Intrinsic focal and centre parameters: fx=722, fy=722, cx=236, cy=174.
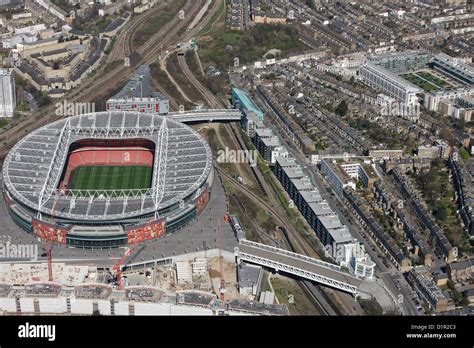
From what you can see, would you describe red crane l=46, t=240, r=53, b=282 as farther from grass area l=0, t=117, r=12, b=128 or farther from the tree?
the tree

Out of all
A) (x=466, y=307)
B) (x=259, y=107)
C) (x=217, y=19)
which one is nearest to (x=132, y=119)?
(x=259, y=107)

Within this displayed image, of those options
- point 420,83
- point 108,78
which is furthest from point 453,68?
point 108,78

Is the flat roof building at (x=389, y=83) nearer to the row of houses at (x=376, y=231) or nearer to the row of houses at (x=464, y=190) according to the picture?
the row of houses at (x=464, y=190)

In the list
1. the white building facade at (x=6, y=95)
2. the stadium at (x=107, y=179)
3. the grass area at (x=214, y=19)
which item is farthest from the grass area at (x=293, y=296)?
the grass area at (x=214, y=19)

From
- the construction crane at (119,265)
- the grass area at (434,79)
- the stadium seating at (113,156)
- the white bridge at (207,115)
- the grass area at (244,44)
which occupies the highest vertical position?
the grass area at (244,44)

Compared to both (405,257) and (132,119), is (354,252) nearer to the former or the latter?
(405,257)

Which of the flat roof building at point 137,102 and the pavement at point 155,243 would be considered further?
the flat roof building at point 137,102
